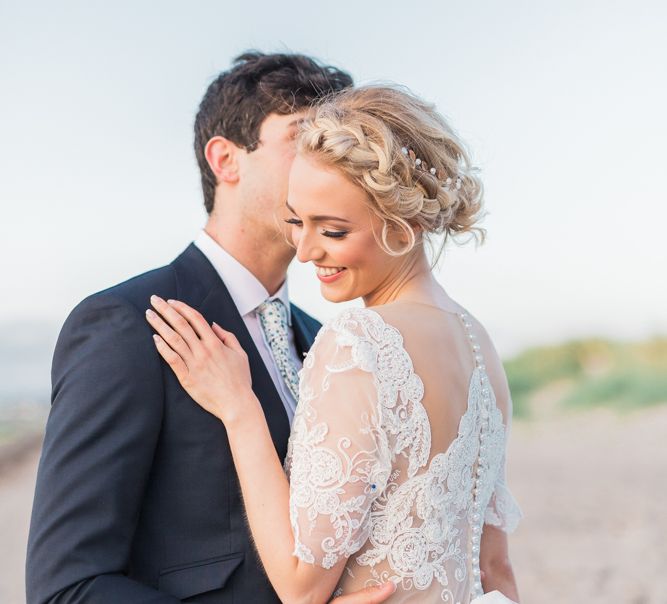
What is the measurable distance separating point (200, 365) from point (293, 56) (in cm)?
125

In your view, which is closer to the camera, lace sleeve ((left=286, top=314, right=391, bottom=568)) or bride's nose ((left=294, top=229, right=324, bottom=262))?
lace sleeve ((left=286, top=314, right=391, bottom=568))

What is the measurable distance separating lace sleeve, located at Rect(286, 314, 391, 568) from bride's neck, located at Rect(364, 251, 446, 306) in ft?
1.03

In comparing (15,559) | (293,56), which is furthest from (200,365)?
(15,559)

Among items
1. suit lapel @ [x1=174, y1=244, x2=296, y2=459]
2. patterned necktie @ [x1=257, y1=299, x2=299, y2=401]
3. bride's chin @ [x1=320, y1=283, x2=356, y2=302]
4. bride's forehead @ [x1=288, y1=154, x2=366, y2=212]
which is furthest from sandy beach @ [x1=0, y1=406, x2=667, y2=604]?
bride's forehead @ [x1=288, y1=154, x2=366, y2=212]

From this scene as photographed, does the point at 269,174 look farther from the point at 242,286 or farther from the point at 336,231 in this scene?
the point at 336,231

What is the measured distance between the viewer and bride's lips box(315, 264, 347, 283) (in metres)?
2.50

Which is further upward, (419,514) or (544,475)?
(419,514)

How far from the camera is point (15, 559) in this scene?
14.1 meters

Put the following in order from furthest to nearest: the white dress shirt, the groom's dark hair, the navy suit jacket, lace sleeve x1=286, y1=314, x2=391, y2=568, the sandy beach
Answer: the sandy beach
the groom's dark hair
the white dress shirt
the navy suit jacket
lace sleeve x1=286, y1=314, x2=391, y2=568

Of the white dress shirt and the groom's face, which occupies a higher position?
the groom's face

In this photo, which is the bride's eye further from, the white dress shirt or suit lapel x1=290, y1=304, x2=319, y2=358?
suit lapel x1=290, y1=304, x2=319, y2=358

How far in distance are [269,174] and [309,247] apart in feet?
2.06

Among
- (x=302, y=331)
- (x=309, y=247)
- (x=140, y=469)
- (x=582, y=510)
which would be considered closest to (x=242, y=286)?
(x=302, y=331)

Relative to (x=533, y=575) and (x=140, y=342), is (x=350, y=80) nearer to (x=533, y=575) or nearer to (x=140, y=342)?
(x=140, y=342)
